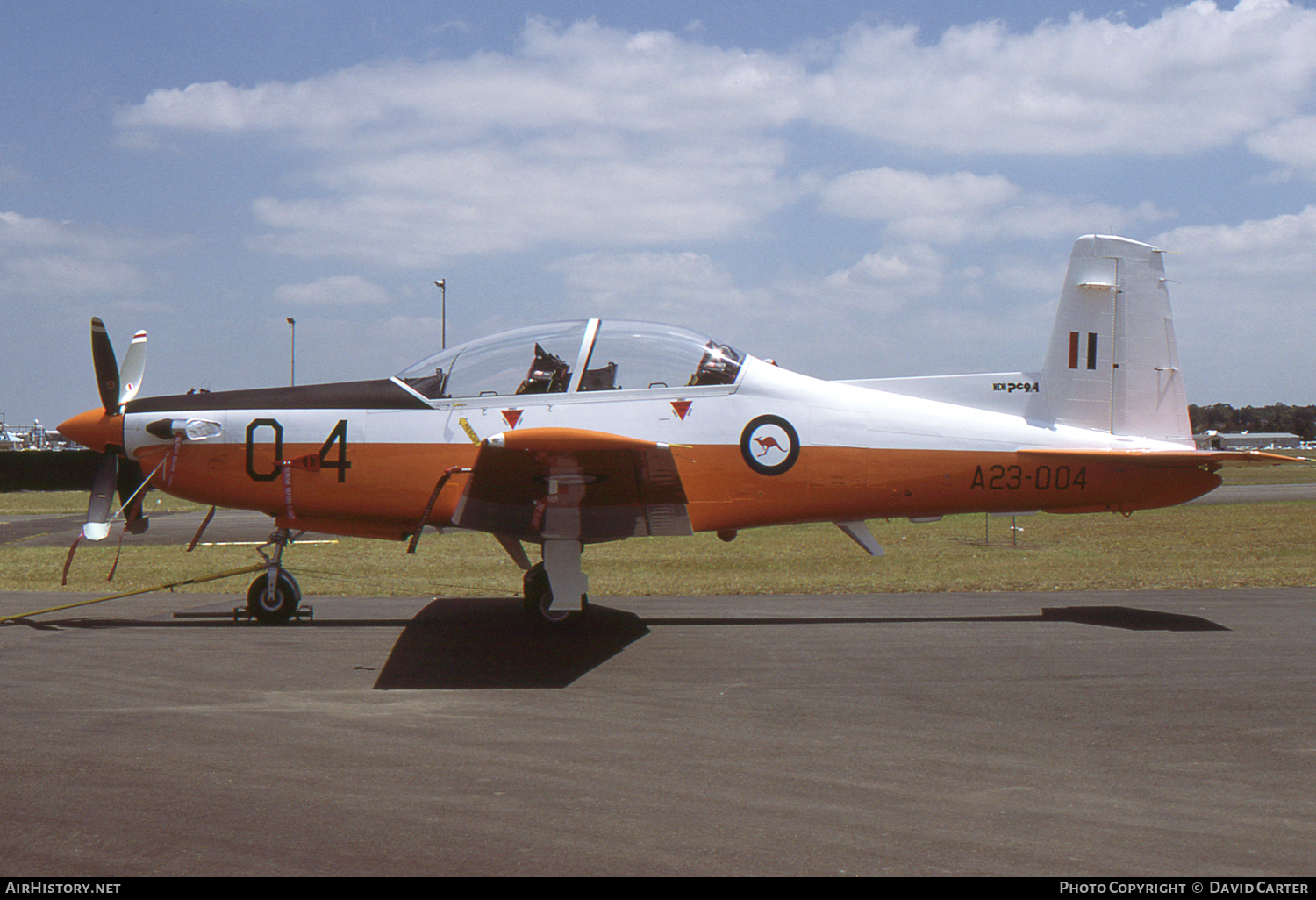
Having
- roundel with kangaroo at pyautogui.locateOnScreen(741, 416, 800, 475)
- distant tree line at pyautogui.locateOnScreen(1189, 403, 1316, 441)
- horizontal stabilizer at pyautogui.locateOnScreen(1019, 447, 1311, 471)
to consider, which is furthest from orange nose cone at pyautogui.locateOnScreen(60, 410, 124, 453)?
distant tree line at pyautogui.locateOnScreen(1189, 403, 1316, 441)

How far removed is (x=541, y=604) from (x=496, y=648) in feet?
3.84

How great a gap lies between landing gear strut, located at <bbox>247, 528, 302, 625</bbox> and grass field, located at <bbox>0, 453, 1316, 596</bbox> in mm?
2469

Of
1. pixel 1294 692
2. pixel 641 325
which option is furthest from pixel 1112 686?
pixel 641 325

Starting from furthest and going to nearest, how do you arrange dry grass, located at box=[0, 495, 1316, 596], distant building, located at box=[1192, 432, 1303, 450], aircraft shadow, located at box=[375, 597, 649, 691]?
distant building, located at box=[1192, 432, 1303, 450] → dry grass, located at box=[0, 495, 1316, 596] → aircraft shadow, located at box=[375, 597, 649, 691]

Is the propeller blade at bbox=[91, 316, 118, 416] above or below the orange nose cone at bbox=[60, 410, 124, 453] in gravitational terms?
above

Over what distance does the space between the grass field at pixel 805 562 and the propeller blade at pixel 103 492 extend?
2529mm

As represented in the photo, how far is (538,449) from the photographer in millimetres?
6359

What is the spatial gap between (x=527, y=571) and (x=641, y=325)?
8.86 feet

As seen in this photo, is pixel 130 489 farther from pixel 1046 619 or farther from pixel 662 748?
pixel 1046 619

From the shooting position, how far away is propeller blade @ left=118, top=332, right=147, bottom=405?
8.88 metres

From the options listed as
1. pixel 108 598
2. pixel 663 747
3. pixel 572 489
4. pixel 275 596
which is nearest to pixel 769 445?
pixel 572 489

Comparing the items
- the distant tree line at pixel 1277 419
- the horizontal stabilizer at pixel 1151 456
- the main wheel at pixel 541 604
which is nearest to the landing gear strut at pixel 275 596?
the main wheel at pixel 541 604

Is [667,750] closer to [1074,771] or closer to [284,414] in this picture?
[1074,771]

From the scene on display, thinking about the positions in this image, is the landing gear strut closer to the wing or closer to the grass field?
the wing
